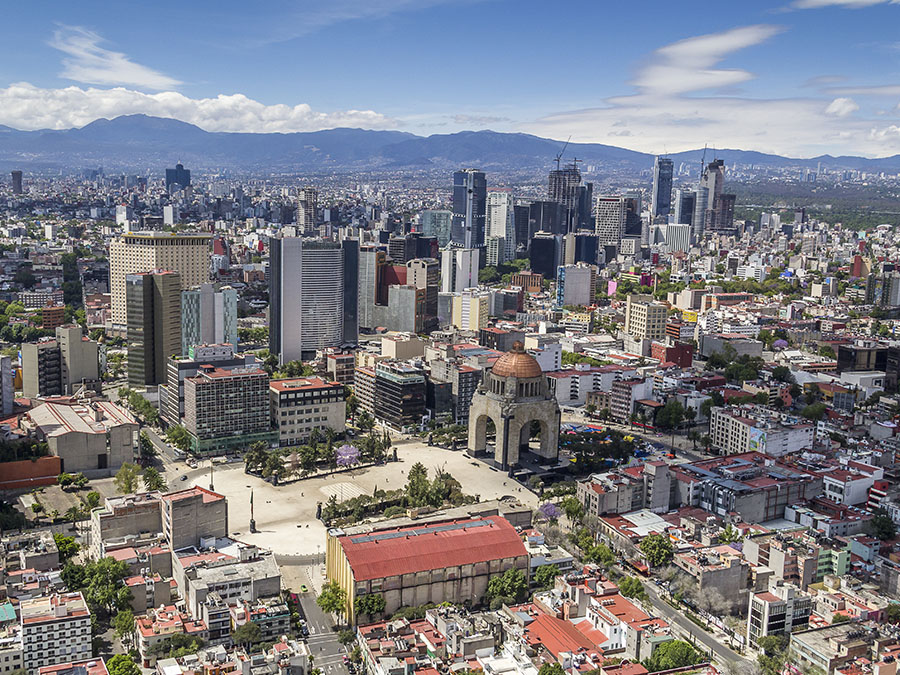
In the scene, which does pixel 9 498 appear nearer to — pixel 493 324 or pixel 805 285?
pixel 493 324

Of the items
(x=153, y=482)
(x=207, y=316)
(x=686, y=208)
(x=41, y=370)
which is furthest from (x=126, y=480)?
(x=686, y=208)

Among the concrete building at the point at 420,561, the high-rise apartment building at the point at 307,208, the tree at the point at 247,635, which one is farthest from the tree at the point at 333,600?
the high-rise apartment building at the point at 307,208

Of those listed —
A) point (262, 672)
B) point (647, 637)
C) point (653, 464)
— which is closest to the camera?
point (262, 672)

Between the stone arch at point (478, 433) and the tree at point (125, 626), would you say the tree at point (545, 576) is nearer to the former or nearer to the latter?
the tree at point (125, 626)

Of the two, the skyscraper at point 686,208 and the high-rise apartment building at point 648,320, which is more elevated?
the skyscraper at point 686,208

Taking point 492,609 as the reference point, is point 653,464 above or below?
above

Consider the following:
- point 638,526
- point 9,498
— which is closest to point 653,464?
point 638,526

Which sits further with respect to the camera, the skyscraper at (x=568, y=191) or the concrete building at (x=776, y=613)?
the skyscraper at (x=568, y=191)
